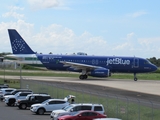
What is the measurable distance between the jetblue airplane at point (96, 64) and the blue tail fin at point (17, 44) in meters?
2.32

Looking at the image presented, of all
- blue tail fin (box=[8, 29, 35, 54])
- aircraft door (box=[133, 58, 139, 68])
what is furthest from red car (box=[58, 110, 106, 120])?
blue tail fin (box=[8, 29, 35, 54])

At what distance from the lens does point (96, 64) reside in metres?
72.6

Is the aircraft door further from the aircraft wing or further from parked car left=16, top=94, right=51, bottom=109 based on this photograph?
parked car left=16, top=94, right=51, bottom=109

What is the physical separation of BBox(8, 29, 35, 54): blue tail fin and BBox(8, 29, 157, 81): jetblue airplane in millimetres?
2324

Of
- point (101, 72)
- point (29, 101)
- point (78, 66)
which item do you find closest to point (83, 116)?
point (29, 101)

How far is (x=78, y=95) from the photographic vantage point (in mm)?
40969

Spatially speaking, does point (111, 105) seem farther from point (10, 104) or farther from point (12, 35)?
point (12, 35)

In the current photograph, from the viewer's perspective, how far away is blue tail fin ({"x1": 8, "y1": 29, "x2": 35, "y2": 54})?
75.4 metres

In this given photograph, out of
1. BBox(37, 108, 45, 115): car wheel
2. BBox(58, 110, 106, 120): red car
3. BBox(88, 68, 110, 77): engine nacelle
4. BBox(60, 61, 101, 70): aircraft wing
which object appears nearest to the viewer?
BBox(58, 110, 106, 120): red car

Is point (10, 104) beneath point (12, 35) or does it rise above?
beneath

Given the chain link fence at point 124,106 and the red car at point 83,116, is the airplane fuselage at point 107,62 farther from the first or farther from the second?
the red car at point 83,116

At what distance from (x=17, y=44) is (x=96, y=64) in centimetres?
1483

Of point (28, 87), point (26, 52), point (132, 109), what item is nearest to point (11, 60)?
point (26, 52)

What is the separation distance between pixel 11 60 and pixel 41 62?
6.41 metres
